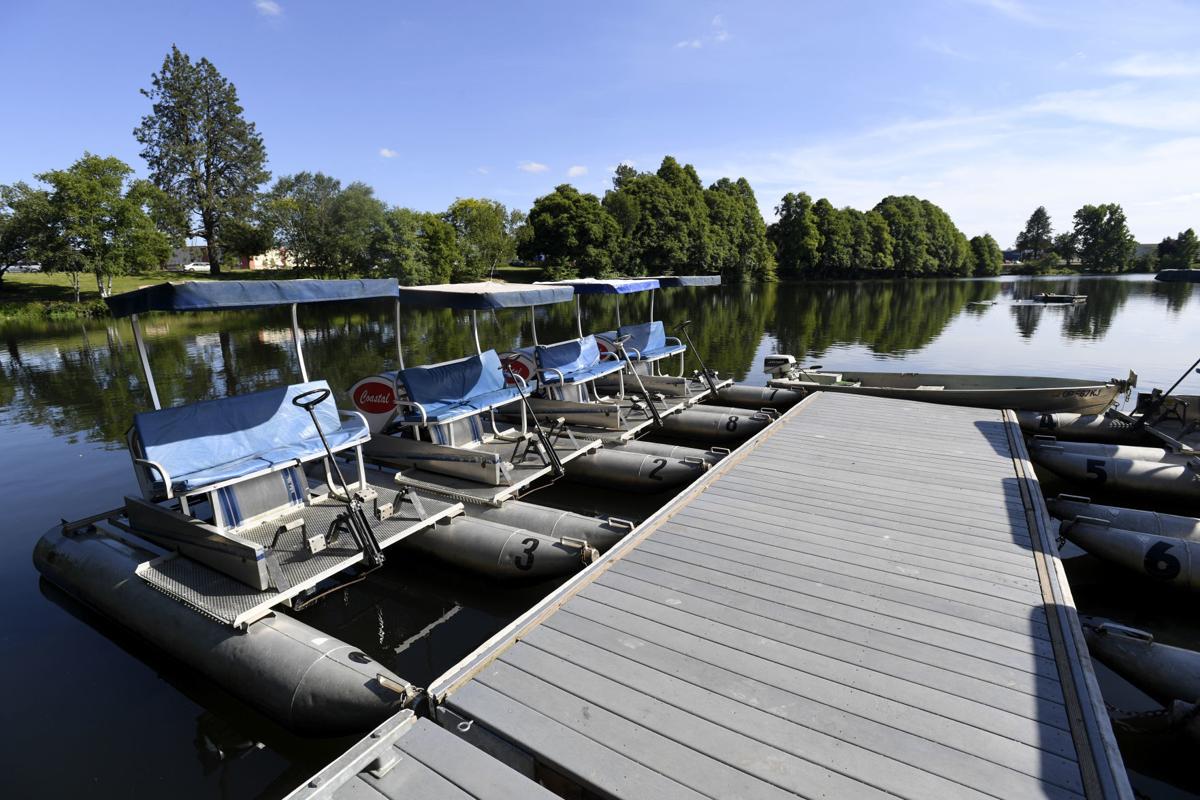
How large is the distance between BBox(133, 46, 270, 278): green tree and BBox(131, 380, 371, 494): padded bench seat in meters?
60.5

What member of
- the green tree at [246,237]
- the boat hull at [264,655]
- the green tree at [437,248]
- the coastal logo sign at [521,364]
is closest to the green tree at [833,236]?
the green tree at [437,248]

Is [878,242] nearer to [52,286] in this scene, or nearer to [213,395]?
[213,395]

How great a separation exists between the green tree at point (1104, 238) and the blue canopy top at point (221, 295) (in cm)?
13992

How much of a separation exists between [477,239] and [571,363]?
5695 centimetres

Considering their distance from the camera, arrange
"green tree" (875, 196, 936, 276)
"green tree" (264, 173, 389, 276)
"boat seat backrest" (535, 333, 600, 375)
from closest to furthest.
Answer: "boat seat backrest" (535, 333, 600, 375), "green tree" (264, 173, 389, 276), "green tree" (875, 196, 936, 276)

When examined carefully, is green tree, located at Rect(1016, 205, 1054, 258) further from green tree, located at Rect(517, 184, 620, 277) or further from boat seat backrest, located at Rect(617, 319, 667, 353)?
boat seat backrest, located at Rect(617, 319, 667, 353)

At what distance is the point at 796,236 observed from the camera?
82.1m

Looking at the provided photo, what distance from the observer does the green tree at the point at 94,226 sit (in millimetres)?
39781

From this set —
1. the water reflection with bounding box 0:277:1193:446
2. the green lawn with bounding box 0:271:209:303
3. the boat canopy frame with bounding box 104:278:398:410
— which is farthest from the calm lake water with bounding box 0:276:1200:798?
the green lawn with bounding box 0:271:209:303

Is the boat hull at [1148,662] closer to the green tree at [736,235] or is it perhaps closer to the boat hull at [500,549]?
the boat hull at [500,549]

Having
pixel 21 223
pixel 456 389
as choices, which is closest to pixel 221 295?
pixel 456 389

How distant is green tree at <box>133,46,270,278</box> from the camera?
54406 millimetres

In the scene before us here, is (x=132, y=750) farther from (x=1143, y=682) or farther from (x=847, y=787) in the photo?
(x=1143, y=682)

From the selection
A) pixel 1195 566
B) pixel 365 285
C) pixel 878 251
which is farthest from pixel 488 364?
pixel 878 251
